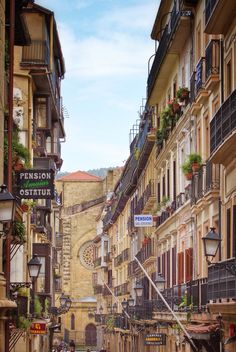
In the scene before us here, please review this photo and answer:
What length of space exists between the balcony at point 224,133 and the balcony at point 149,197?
85.0 ft

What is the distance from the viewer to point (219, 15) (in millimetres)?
24953

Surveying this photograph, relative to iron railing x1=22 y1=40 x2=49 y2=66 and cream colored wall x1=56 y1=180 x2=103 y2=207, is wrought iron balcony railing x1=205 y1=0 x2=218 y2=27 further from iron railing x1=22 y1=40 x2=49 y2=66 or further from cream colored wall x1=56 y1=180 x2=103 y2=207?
cream colored wall x1=56 y1=180 x2=103 y2=207

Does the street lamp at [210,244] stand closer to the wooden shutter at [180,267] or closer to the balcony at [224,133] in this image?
the balcony at [224,133]

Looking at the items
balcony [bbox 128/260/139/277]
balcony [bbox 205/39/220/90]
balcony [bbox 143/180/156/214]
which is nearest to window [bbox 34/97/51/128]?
balcony [bbox 143/180/156/214]

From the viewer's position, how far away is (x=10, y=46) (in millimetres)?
26016

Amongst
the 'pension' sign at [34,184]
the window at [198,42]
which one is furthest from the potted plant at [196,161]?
the 'pension' sign at [34,184]

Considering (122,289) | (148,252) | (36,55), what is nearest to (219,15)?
(36,55)

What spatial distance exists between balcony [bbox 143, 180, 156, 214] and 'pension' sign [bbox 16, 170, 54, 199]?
75.6 ft

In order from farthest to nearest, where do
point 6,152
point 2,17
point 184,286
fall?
point 184,286, point 6,152, point 2,17

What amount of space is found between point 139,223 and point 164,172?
2.22m

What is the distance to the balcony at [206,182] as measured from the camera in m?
A: 29.1

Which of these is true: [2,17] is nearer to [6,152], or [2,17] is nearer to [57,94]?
[6,152]

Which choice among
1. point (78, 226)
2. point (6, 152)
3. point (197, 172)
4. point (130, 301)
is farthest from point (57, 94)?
point (78, 226)

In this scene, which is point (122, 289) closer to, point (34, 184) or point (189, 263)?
point (189, 263)
